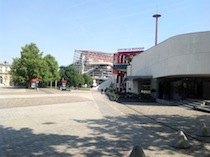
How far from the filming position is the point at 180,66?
23984 millimetres

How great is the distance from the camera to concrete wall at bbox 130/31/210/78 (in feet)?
71.5

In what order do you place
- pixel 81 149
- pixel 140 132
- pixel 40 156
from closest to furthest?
pixel 40 156
pixel 81 149
pixel 140 132

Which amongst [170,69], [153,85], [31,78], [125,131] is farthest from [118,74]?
[125,131]

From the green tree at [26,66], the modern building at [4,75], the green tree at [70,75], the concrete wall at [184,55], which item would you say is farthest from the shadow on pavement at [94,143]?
the modern building at [4,75]

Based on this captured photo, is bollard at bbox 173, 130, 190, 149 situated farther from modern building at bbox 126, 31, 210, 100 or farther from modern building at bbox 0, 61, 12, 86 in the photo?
modern building at bbox 0, 61, 12, 86

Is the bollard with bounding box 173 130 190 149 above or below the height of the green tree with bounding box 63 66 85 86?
below

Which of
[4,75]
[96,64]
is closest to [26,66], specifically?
[4,75]

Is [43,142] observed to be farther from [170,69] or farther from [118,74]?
[118,74]

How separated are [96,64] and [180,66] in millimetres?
130177

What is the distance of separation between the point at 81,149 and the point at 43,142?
1579 millimetres

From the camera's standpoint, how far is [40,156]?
6863 millimetres

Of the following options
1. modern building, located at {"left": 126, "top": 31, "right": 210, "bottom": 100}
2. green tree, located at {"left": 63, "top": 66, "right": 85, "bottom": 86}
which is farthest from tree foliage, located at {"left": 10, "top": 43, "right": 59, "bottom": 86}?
modern building, located at {"left": 126, "top": 31, "right": 210, "bottom": 100}

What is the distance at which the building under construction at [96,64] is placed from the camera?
154 m

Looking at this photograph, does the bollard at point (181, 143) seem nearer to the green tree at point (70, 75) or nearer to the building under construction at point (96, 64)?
the green tree at point (70, 75)
